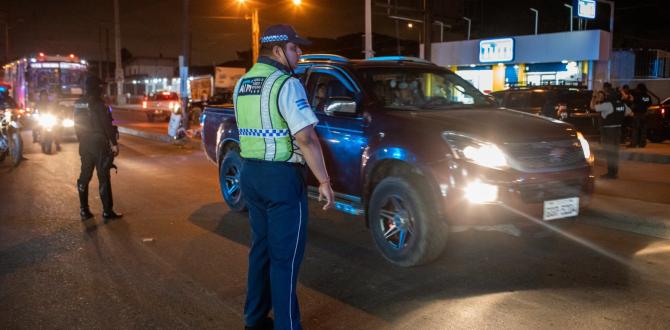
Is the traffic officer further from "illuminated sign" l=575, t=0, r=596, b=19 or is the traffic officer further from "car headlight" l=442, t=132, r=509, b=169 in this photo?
"illuminated sign" l=575, t=0, r=596, b=19

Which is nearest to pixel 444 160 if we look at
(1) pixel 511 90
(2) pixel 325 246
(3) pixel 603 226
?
(2) pixel 325 246

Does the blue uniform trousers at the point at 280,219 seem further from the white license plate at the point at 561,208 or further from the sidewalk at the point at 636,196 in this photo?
the sidewalk at the point at 636,196

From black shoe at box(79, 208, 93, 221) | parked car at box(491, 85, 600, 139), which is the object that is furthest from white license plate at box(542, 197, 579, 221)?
→ parked car at box(491, 85, 600, 139)

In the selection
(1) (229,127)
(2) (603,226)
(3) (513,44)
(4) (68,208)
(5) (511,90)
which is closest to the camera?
(2) (603,226)

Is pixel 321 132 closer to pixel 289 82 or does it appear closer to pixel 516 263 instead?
pixel 516 263

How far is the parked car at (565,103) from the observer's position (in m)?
13.1

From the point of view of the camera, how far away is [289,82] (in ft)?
11.0

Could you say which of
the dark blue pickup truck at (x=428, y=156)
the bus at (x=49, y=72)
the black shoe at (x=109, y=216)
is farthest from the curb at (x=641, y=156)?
the bus at (x=49, y=72)

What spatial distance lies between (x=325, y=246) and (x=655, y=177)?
7.40m

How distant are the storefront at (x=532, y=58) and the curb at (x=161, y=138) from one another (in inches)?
446

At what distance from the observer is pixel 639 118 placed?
15195mm

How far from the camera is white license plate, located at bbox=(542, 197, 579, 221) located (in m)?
5.05

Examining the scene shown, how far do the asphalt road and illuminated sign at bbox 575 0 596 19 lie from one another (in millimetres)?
19898

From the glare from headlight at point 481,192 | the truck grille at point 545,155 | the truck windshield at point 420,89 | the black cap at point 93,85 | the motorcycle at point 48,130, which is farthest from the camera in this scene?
the motorcycle at point 48,130
